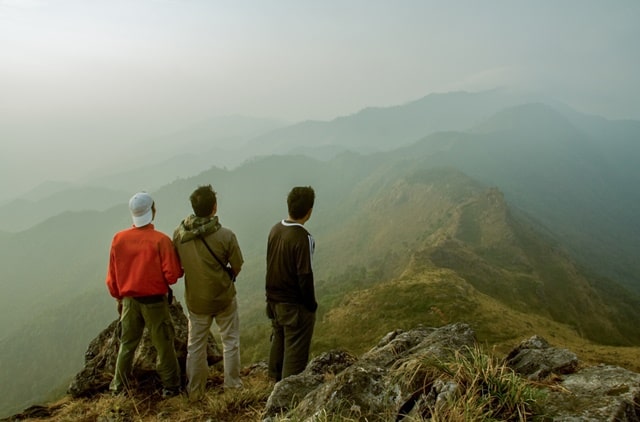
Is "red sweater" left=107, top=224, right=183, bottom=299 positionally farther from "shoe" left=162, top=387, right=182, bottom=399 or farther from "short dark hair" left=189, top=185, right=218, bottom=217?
"shoe" left=162, top=387, right=182, bottom=399

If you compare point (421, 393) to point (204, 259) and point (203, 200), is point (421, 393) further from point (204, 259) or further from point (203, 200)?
point (203, 200)

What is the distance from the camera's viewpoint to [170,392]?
576 cm

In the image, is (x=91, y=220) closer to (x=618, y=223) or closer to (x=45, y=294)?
(x=45, y=294)

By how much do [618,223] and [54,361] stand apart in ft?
684

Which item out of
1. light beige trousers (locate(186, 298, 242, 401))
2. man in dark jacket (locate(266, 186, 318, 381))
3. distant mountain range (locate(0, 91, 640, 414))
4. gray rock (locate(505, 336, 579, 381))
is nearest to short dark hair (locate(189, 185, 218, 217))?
man in dark jacket (locate(266, 186, 318, 381))

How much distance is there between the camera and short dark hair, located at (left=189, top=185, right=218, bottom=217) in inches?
209

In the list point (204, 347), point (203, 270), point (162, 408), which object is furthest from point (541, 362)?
point (162, 408)

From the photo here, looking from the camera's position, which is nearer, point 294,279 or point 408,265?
point 294,279

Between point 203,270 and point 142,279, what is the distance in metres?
0.81

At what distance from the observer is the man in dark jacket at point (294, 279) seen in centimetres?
525

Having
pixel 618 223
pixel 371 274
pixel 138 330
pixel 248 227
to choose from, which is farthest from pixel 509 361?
pixel 618 223

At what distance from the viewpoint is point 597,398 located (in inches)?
124

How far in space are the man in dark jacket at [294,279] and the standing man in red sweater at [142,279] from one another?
1420 millimetres

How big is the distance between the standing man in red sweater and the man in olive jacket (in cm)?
25
